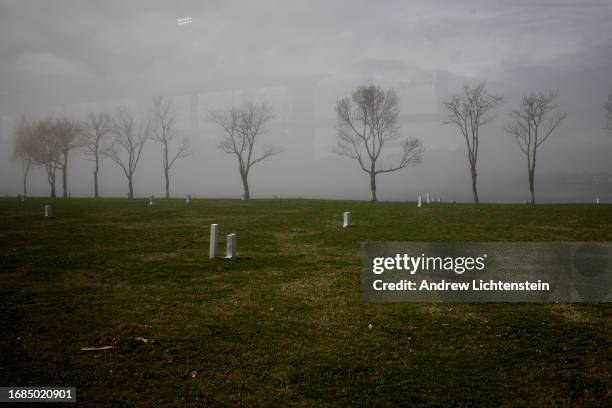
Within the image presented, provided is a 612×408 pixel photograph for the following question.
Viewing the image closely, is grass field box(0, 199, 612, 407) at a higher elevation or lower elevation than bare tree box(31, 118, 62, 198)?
lower

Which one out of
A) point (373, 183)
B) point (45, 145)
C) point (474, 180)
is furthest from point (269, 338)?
point (45, 145)

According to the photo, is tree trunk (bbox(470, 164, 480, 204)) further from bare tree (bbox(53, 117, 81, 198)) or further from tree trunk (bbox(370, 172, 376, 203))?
bare tree (bbox(53, 117, 81, 198))

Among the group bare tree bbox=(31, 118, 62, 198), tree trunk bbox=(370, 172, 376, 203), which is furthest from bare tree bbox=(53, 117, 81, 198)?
tree trunk bbox=(370, 172, 376, 203)

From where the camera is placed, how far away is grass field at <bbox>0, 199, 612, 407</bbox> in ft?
16.6

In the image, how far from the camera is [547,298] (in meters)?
8.98

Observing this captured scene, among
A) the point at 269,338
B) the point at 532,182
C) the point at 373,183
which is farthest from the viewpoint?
the point at 373,183

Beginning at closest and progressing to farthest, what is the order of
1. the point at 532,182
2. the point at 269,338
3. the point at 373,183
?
the point at 269,338
the point at 532,182
the point at 373,183

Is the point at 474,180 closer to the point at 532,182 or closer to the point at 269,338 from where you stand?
→ the point at 532,182

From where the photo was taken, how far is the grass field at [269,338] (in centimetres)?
505

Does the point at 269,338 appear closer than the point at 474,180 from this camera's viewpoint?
Yes

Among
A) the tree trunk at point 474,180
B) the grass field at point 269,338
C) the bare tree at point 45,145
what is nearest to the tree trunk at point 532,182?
the tree trunk at point 474,180

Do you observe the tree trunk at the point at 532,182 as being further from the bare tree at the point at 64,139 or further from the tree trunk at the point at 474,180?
the bare tree at the point at 64,139

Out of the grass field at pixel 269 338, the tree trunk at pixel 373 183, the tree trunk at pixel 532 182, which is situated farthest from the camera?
the tree trunk at pixel 373 183

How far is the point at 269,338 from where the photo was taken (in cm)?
673
